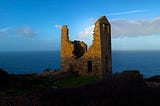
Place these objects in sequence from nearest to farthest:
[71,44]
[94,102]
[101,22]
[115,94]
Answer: [94,102] → [115,94] → [101,22] → [71,44]

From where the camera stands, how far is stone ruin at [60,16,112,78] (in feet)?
102

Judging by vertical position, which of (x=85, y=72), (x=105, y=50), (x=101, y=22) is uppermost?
(x=101, y=22)

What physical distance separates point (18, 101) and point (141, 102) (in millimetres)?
3894

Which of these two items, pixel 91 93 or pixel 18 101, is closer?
pixel 18 101

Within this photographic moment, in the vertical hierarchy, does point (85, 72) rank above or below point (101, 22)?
below

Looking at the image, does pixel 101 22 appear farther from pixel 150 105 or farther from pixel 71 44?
pixel 150 105

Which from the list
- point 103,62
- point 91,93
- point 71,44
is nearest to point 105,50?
point 103,62

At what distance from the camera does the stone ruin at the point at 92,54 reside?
1220 inches

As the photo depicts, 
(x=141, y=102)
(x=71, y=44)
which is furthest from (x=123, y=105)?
(x=71, y=44)

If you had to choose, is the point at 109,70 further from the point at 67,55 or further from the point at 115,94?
the point at 115,94

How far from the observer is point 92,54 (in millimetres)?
31422

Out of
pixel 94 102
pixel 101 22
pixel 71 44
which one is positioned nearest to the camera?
pixel 94 102

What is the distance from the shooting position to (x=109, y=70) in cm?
3294

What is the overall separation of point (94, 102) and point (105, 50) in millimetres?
22755
